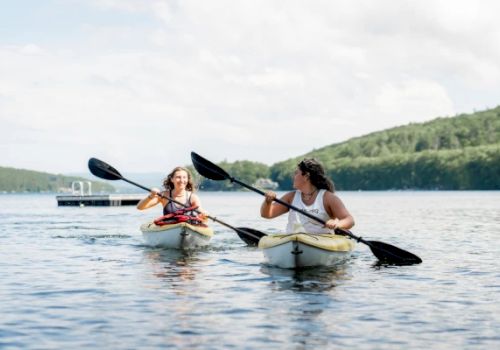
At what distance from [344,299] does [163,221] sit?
9.53 meters

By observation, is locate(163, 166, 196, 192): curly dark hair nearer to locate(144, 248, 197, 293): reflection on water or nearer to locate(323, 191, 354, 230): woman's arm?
locate(144, 248, 197, 293): reflection on water

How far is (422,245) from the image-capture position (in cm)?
2564

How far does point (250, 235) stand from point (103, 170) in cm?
432

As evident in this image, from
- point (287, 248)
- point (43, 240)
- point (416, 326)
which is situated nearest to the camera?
point (416, 326)

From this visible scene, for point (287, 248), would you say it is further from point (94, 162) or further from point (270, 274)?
point (94, 162)

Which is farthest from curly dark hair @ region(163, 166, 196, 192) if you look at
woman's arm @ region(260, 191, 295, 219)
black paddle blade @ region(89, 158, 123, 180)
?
woman's arm @ region(260, 191, 295, 219)

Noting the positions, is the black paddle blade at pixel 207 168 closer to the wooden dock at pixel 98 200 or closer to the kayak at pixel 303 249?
the kayak at pixel 303 249

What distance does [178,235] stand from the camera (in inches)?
835

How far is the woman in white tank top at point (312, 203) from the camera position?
15.9 meters

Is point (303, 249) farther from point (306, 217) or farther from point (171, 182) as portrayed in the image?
point (171, 182)

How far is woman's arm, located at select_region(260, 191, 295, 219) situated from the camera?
51.6 ft

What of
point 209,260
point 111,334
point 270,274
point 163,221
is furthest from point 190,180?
point 111,334

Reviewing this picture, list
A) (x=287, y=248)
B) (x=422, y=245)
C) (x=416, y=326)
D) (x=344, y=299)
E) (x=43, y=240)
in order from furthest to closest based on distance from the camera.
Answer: (x=43, y=240), (x=422, y=245), (x=287, y=248), (x=344, y=299), (x=416, y=326)

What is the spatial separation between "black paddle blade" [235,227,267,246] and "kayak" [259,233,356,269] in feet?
18.9
